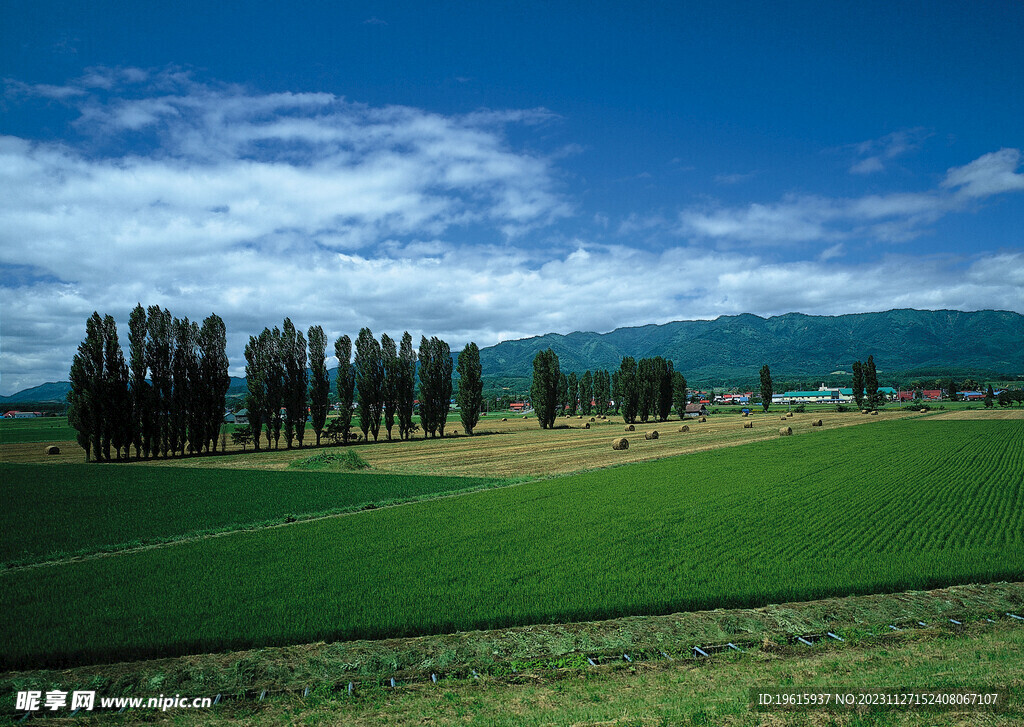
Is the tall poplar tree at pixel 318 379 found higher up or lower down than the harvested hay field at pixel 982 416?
higher up

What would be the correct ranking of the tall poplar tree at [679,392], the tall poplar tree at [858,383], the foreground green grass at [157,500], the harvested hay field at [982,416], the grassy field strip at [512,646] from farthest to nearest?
1. the tall poplar tree at [858,383]
2. the tall poplar tree at [679,392]
3. the harvested hay field at [982,416]
4. the foreground green grass at [157,500]
5. the grassy field strip at [512,646]

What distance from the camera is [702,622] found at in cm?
1130

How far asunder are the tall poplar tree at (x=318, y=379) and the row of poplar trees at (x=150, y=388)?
9.65 meters

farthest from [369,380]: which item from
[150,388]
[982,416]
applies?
[982,416]

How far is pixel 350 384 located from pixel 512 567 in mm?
62182

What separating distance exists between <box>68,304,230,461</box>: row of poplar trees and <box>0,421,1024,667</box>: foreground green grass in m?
43.9

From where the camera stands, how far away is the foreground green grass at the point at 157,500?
20594 millimetres

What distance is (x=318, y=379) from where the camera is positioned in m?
68.9

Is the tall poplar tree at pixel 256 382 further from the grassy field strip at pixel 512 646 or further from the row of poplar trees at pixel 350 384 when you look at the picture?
the grassy field strip at pixel 512 646

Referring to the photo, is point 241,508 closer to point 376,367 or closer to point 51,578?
point 51,578

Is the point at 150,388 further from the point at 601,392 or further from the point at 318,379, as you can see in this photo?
the point at 601,392

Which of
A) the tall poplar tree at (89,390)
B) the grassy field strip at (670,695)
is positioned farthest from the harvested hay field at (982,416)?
the tall poplar tree at (89,390)

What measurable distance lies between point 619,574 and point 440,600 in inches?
180

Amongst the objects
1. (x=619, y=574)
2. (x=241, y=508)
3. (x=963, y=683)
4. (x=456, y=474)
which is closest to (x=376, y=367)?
(x=456, y=474)
